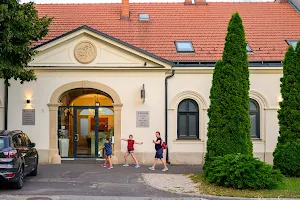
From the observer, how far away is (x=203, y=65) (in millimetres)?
17641

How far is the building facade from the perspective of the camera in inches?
670

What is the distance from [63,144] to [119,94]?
11.2 feet

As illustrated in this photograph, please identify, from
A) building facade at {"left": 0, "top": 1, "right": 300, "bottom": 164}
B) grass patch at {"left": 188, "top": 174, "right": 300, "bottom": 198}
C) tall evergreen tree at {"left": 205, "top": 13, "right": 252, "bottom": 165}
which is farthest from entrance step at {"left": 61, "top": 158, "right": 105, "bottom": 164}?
grass patch at {"left": 188, "top": 174, "right": 300, "bottom": 198}

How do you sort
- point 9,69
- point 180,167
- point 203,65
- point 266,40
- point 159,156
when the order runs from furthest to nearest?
1. point 266,40
2. point 203,65
3. point 180,167
4. point 159,156
5. point 9,69

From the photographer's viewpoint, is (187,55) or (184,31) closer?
(187,55)

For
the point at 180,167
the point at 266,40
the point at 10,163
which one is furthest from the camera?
the point at 266,40

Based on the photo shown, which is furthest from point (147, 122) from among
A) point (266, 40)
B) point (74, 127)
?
point (266, 40)

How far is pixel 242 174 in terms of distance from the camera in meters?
11.2

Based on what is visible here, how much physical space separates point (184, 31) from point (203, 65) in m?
3.31

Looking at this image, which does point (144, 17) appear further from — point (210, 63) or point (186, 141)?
point (186, 141)

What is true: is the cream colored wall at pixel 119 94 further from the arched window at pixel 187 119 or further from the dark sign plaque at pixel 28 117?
the arched window at pixel 187 119

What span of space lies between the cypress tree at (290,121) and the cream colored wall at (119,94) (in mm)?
5283

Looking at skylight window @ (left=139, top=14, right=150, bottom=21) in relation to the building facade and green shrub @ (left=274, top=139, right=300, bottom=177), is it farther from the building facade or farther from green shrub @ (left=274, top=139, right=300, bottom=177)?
green shrub @ (left=274, top=139, right=300, bottom=177)

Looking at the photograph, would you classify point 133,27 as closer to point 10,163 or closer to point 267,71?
point 267,71
